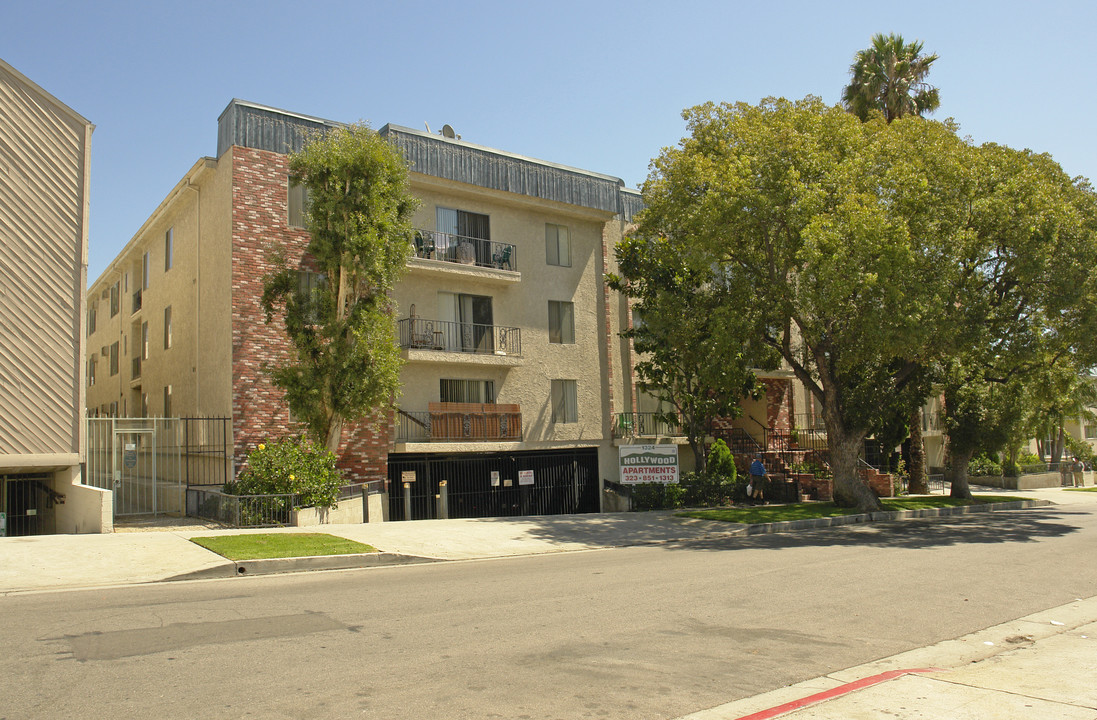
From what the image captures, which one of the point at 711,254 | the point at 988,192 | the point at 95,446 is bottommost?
the point at 95,446

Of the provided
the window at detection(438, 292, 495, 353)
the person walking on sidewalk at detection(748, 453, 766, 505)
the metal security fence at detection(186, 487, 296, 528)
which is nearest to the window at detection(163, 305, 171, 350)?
the window at detection(438, 292, 495, 353)

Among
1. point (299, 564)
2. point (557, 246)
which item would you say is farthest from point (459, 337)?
point (299, 564)

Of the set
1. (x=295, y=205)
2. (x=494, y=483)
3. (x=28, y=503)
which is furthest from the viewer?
(x=494, y=483)

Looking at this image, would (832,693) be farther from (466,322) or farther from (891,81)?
(891,81)

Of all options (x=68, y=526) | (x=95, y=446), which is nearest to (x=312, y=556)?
(x=68, y=526)

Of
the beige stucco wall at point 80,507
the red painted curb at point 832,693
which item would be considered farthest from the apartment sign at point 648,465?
the red painted curb at point 832,693

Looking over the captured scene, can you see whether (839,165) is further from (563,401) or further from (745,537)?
(563,401)

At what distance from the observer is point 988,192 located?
20.8 m

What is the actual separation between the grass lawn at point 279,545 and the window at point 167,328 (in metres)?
14.0

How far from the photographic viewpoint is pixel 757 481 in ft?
88.3

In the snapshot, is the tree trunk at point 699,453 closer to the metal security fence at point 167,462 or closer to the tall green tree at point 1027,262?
the tall green tree at point 1027,262

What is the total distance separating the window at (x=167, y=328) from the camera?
27281 mm

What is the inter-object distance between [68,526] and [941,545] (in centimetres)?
1740

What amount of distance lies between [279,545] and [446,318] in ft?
40.6
